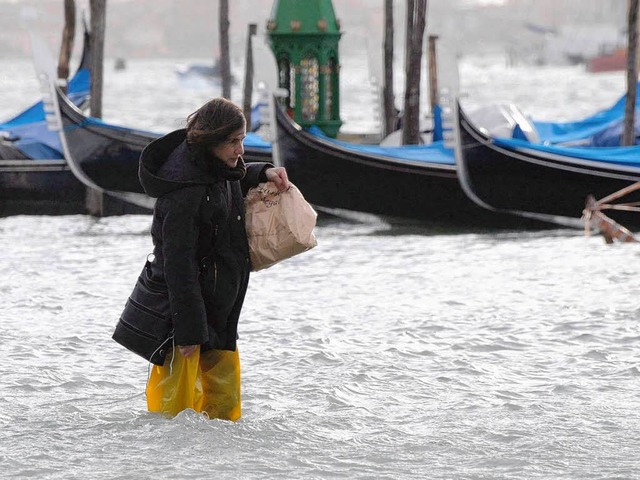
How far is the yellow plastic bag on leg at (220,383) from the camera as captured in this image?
162 inches

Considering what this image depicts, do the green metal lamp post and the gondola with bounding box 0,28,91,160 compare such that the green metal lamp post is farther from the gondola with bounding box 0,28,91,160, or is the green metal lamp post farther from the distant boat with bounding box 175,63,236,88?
the distant boat with bounding box 175,63,236,88

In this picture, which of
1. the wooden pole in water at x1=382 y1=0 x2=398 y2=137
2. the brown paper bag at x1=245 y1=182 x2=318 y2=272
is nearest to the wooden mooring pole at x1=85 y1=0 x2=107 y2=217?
the wooden pole in water at x1=382 y1=0 x2=398 y2=137

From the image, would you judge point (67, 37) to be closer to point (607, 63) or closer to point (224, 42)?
point (224, 42)

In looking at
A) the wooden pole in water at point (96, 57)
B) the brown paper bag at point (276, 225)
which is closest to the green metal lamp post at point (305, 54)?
the wooden pole in water at point (96, 57)

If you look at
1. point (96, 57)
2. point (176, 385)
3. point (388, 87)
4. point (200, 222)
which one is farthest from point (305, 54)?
point (200, 222)

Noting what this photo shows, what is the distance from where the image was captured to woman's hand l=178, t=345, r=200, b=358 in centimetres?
391

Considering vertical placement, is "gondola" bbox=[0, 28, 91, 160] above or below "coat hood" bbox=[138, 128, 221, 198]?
below

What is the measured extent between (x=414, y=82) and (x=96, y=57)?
2861mm

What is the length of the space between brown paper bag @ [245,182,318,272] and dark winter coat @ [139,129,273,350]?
0.04 meters

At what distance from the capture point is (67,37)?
14.6 m

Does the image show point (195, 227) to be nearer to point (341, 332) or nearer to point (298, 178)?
point (341, 332)

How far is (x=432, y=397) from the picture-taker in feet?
16.9

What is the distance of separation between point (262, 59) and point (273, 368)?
5.74 metres

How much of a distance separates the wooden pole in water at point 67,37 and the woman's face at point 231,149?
414 inches
